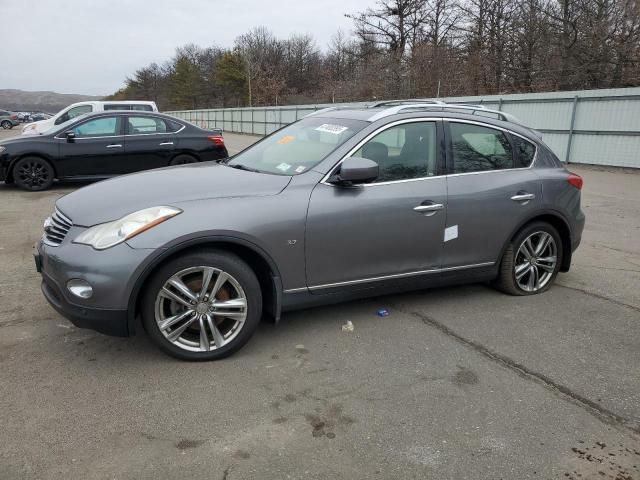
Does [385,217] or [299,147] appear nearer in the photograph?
[385,217]

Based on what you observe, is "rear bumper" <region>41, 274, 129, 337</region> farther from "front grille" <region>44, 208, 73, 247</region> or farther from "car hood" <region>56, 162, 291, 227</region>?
"car hood" <region>56, 162, 291, 227</region>

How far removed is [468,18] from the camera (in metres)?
32.3

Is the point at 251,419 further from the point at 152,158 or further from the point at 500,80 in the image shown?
the point at 500,80

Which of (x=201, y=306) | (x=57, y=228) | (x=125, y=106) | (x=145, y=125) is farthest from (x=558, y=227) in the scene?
(x=125, y=106)

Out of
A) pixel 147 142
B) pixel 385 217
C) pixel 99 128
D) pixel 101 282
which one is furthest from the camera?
pixel 147 142

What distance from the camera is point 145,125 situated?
10398 mm

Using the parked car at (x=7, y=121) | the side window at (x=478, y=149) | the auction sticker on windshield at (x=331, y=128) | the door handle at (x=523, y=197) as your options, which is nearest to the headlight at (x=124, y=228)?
the auction sticker on windshield at (x=331, y=128)

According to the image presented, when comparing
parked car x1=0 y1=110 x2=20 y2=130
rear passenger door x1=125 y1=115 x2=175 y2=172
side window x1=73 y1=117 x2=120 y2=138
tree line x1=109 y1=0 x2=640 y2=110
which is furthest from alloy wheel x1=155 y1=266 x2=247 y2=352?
parked car x1=0 y1=110 x2=20 y2=130

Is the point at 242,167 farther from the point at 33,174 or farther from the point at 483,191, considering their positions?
the point at 33,174

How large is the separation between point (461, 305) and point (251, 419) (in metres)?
2.39

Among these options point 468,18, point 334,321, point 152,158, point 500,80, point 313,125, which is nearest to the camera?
point 334,321

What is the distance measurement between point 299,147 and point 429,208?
1151 millimetres

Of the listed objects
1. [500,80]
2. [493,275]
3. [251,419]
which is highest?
[500,80]

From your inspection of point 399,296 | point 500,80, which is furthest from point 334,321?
point 500,80
